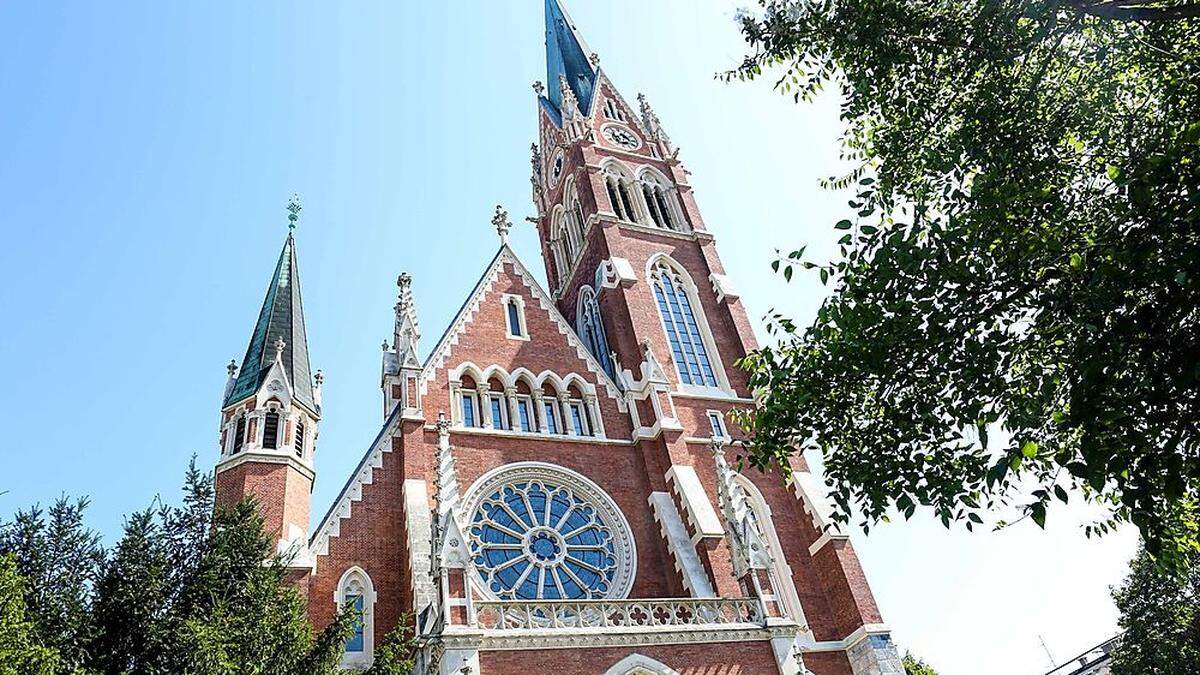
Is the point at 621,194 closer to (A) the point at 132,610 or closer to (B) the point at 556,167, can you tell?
(B) the point at 556,167

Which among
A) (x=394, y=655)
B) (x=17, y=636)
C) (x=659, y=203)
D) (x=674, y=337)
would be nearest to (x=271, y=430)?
(x=394, y=655)

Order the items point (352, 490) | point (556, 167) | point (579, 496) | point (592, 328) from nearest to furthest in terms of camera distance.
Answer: point (352, 490), point (579, 496), point (592, 328), point (556, 167)

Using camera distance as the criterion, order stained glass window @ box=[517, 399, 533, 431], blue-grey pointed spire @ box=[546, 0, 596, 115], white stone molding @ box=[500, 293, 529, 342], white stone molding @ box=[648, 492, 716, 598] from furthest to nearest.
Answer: blue-grey pointed spire @ box=[546, 0, 596, 115], white stone molding @ box=[500, 293, 529, 342], stained glass window @ box=[517, 399, 533, 431], white stone molding @ box=[648, 492, 716, 598]

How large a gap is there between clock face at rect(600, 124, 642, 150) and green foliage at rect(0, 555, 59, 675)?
2680cm

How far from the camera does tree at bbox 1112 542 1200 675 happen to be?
25.0 meters

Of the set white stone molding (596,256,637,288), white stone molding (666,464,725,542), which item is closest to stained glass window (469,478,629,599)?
white stone molding (666,464,725,542)

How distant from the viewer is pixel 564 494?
65.5ft

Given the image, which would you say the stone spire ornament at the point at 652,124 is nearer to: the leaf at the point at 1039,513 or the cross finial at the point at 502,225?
the cross finial at the point at 502,225

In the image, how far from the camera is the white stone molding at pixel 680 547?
17.7 metres

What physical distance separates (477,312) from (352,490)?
706 cm

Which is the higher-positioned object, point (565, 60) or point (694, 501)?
point (565, 60)

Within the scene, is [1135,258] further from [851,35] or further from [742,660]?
[742,660]

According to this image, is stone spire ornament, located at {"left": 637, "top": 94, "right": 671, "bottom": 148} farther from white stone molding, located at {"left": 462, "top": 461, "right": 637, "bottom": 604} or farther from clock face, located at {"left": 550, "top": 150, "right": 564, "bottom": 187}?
white stone molding, located at {"left": 462, "top": 461, "right": 637, "bottom": 604}

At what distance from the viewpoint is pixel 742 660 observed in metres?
15.3
